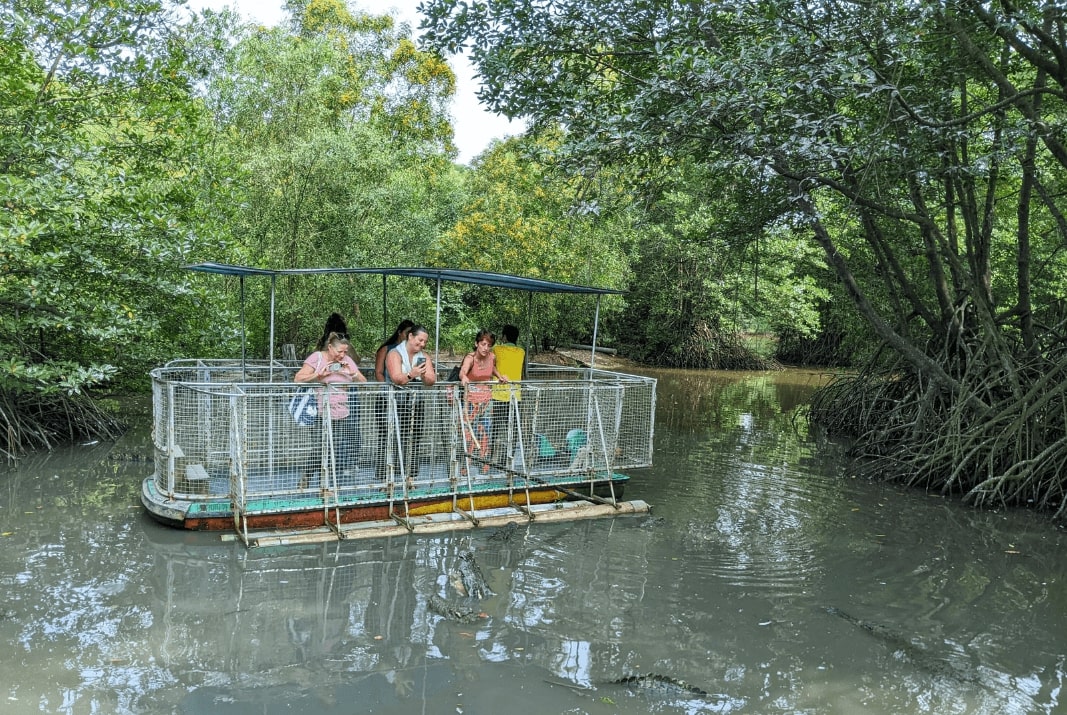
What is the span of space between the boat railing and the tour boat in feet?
0.05

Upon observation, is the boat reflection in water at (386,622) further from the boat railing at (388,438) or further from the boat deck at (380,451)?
the boat railing at (388,438)

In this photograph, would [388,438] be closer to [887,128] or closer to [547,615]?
[547,615]

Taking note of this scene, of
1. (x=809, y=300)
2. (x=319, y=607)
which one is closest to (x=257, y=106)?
(x=319, y=607)

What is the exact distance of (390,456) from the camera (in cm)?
815

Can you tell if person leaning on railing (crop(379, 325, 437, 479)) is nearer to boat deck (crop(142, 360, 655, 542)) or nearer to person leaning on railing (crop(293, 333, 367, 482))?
boat deck (crop(142, 360, 655, 542))

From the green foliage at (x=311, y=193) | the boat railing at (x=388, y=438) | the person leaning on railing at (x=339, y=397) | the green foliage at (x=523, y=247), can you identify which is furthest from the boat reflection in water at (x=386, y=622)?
the green foliage at (x=523, y=247)

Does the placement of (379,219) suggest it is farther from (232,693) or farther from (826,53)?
(232,693)

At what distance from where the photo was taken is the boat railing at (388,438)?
7652 mm

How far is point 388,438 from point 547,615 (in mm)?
2663

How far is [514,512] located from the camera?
28.7ft

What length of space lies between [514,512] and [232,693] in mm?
4234

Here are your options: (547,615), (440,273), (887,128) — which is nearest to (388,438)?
A: (440,273)

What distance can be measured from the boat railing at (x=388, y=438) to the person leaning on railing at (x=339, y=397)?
2 centimetres

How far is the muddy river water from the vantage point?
496cm
